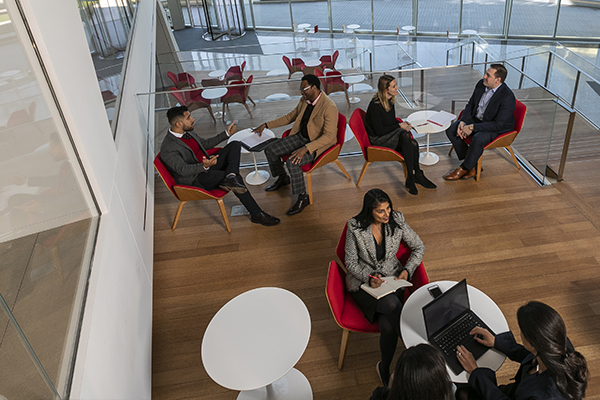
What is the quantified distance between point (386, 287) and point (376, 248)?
37cm

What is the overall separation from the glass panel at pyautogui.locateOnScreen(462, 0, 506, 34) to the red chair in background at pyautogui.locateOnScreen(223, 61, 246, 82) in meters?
7.41

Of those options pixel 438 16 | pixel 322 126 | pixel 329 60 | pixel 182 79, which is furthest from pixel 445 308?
pixel 438 16

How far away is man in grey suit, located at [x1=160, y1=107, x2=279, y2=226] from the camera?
427 centimetres

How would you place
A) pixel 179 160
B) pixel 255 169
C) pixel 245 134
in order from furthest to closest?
pixel 255 169, pixel 245 134, pixel 179 160

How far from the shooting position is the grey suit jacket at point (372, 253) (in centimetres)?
307

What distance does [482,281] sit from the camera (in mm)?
3678

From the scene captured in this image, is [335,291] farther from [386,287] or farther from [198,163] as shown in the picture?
[198,163]

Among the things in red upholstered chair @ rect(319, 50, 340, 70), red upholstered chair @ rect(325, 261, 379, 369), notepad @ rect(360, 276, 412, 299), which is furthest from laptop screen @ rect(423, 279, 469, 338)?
red upholstered chair @ rect(319, 50, 340, 70)

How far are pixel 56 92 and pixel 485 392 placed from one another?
8.76 ft

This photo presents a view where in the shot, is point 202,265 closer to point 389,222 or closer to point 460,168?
point 389,222

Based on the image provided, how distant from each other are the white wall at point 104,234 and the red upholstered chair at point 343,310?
1.29 metres

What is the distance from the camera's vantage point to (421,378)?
1.82 metres

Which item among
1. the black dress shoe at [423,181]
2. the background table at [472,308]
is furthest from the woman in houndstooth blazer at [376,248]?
the black dress shoe at [423,181]

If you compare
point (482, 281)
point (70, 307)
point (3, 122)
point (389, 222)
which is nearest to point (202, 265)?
point (389, 222)
